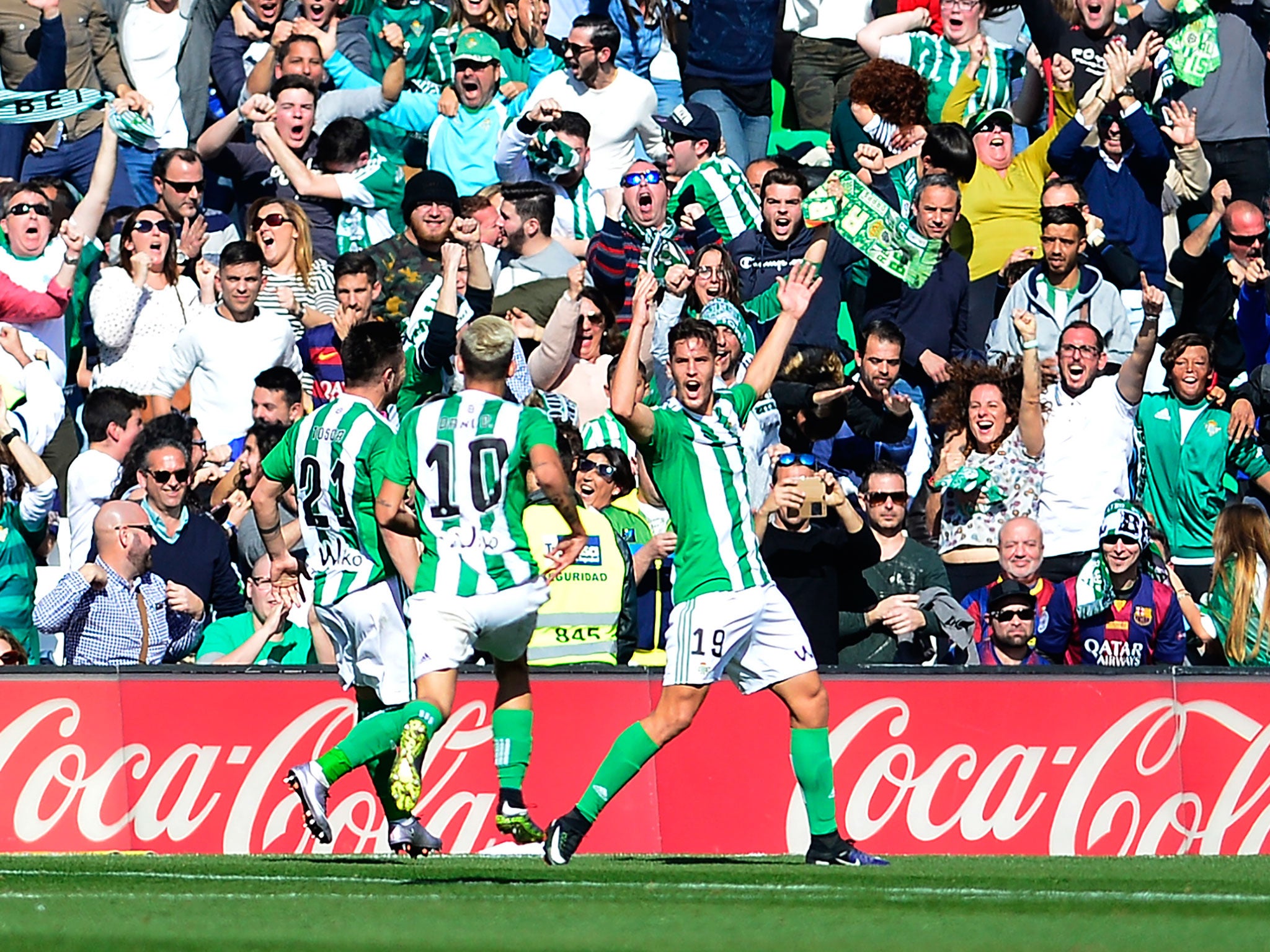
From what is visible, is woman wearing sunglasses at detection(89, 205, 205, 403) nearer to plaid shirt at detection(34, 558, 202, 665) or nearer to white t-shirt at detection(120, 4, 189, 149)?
white t-shirt at detection(120, 4, 189, 149)

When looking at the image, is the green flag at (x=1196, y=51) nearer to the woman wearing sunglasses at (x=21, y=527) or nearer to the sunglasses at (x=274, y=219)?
the sunglasses at (x=274, y=219)

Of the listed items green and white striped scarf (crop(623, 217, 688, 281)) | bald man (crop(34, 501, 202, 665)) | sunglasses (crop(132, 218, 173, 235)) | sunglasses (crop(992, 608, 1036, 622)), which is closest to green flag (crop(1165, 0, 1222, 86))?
green and white striped scarf (crop(623, 217, 688, 281))

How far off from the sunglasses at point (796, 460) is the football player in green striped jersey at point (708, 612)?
337 centimetres

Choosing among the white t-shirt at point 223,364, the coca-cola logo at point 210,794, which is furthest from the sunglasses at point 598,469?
the white t-shirt at point 223,364

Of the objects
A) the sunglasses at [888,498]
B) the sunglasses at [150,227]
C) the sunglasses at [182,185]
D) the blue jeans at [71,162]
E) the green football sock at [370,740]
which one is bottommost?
the green football sock at [370,740]

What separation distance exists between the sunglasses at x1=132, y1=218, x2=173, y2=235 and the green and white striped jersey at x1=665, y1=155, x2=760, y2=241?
11.7 ft

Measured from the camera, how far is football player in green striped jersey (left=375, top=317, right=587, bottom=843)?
8516 mm

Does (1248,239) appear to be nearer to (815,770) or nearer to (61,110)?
(815,770)

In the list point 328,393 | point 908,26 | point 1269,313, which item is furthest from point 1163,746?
point 908,26

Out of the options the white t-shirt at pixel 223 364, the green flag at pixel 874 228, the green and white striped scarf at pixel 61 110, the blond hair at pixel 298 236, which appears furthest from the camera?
the green and white striped scarf at pixel 61 110

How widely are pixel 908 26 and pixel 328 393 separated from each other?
18.3ft

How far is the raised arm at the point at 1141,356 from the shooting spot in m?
13.3

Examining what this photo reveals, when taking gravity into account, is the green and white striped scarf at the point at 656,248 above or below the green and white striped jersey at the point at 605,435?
above

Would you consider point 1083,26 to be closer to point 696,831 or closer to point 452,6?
point 452,6
